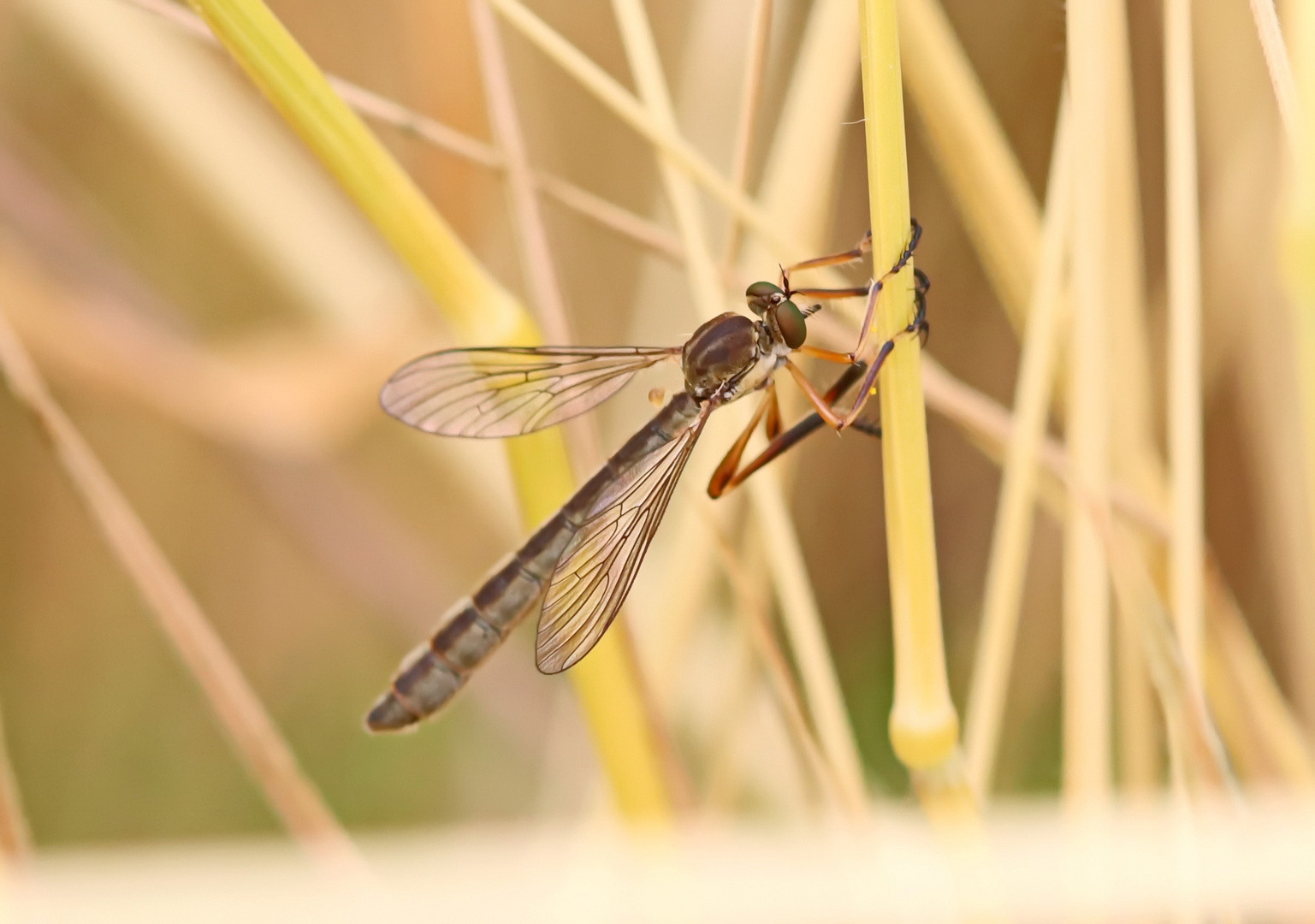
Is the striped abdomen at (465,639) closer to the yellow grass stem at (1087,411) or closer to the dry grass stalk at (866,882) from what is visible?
the dry grass stalk at (866,882)

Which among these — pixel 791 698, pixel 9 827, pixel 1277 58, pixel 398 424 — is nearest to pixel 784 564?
pixel 791 698

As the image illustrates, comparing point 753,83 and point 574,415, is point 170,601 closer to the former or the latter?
point 574,415

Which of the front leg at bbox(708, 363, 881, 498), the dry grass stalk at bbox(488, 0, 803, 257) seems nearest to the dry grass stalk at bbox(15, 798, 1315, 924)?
the front leg at bbox(708, 363, 881, 498)

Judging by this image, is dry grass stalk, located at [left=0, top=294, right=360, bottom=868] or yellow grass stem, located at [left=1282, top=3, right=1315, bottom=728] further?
dry grass stalk, located at [left=0, top=294, right=360, bottom=868]

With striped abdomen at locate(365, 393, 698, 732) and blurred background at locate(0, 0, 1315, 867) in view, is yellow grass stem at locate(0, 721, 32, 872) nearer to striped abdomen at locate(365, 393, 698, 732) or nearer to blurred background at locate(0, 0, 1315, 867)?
striped abdomen at locate(365, 393, 698, 732)

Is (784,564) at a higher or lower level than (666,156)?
lower

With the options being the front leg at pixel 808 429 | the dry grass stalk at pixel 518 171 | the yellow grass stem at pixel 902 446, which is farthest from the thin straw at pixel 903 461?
the dry grass stalk at pixel 518 171
